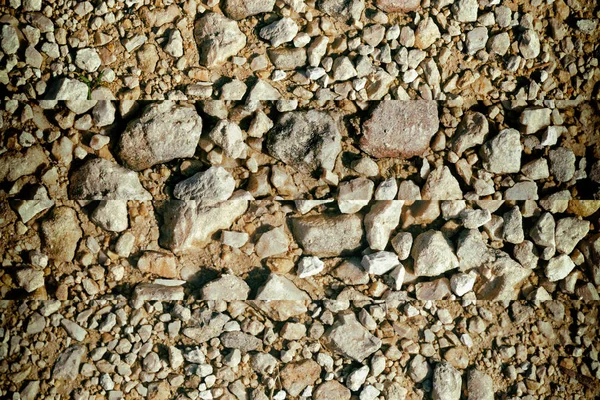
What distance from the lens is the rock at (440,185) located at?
154 centimetres

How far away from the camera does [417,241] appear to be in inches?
60.9

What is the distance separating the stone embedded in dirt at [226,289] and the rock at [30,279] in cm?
44

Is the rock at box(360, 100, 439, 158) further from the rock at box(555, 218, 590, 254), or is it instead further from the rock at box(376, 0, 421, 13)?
the rock at box(555, 218, 590, 254)

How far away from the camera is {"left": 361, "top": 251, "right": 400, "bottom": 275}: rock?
1524 mm

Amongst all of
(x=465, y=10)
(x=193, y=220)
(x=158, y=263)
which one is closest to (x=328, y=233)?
(x=193, y=220)

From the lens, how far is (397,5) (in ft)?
5.10

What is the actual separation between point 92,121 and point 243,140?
41 centimetres

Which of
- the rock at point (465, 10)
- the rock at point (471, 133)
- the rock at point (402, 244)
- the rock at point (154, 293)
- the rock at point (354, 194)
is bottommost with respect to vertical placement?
the rock at point (154, 293)

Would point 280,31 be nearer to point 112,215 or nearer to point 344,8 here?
point 344,8

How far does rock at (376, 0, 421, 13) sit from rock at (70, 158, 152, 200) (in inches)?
31.9

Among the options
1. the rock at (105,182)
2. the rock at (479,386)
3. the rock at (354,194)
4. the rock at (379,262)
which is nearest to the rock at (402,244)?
the rock at (379,262)

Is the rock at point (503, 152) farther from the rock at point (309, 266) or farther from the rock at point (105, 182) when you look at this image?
→ the rock at point (105, 182)

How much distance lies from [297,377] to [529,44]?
1.10 m

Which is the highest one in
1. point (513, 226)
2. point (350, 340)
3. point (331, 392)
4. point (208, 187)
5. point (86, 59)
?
point (86, 59)
